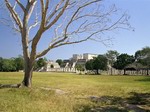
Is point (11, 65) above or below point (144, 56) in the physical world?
below

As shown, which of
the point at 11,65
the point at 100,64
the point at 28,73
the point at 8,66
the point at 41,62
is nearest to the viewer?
the point at 28,73

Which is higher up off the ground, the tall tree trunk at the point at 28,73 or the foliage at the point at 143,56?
the foliage at the point at 143,56

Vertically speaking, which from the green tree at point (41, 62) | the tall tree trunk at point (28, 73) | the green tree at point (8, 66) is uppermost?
the green tree at point (41, 62)

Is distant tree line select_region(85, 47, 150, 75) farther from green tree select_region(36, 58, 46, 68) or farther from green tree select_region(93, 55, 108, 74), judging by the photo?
green tree select_region(36, 58, 46, 68)

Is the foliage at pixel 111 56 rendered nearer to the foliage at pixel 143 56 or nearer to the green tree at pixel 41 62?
the foliage at pixel 143 56

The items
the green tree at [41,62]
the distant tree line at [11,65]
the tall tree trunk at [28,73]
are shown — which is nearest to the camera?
the tall tree trunk at [28,73]

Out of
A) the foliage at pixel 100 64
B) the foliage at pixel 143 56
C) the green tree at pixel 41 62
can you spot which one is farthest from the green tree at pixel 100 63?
the green tree at pixel 41 62

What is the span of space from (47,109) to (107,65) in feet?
328

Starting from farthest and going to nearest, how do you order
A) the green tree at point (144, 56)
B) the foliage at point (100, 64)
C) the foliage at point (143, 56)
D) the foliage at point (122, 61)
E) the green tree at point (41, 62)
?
the green tree at point (41, 62), the foliage at point (122, 61), the foliage at point (100, 64), the foliage at point (143, 56), the green tree at point (144, 56)

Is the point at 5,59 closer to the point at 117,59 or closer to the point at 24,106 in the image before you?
the point at 117,59

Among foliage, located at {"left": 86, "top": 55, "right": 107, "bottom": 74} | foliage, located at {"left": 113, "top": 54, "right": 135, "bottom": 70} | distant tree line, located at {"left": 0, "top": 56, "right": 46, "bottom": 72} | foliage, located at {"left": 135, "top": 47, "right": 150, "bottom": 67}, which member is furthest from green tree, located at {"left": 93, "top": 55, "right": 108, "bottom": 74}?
distant tree line, located at {"left": 0, "top": 56, "right": 46, "bottom": 72}

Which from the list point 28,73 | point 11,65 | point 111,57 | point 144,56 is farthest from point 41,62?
point 28,73

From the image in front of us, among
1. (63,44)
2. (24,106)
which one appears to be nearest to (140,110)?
(24,106)

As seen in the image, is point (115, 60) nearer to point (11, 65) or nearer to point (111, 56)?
→ point (111, 56)
